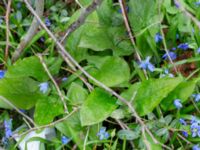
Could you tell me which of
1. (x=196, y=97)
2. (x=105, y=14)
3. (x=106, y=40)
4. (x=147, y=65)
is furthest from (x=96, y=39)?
(x=196, y=97)

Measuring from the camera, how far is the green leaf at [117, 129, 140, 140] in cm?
174

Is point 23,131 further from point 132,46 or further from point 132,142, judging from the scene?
point 132,46

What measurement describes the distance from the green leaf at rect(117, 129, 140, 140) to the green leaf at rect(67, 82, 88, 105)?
0.69 feet

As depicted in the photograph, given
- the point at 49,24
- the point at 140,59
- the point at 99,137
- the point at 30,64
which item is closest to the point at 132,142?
the point at 99,137

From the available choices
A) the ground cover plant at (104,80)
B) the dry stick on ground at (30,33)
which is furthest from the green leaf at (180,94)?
the dry stick on ground at (30,33)

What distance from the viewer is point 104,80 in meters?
1.86

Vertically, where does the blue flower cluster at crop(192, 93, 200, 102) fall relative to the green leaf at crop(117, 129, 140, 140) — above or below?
above

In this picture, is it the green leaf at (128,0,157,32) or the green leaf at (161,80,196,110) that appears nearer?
the green leaf at (161,80,196,110)

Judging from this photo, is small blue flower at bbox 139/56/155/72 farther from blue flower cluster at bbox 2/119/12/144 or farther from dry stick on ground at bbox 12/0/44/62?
blue flower cluster at bbox 2/119/12/144

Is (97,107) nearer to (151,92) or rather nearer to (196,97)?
(151,92)

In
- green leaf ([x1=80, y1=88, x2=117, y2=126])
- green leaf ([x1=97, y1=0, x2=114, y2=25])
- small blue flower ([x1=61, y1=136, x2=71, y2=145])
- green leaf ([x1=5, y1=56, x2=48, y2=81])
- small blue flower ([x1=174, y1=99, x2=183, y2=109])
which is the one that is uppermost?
green leaf ([x1=97, y1=0, x2=114, y2=25])

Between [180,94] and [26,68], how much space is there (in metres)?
0.61

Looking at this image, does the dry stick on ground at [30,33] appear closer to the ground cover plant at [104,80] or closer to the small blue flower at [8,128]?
the ground cover plant at [104,80]

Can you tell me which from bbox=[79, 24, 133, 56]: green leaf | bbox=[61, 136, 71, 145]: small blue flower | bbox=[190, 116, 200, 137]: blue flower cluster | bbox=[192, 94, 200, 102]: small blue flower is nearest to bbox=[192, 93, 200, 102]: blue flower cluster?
bbox=[192, 94, 200, 102]: small blue flower
